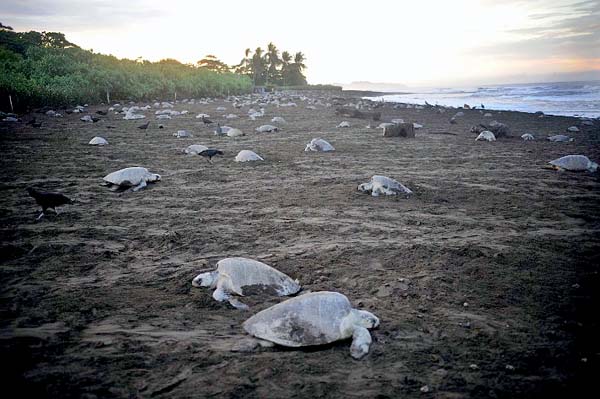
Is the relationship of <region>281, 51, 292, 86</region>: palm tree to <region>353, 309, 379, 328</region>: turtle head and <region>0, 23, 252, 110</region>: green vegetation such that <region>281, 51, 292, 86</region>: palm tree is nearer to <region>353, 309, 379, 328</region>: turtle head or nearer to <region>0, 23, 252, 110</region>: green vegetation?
<region>0, 23, 252, 110</region>: green vegetation

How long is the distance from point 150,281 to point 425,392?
9.17ft

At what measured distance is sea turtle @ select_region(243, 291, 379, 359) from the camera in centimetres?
274

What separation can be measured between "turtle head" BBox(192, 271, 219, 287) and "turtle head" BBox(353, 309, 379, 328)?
145cm

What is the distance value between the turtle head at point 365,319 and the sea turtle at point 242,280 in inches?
33.6

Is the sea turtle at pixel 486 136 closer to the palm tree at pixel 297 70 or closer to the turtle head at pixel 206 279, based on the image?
the turtle head at pixel 206 279

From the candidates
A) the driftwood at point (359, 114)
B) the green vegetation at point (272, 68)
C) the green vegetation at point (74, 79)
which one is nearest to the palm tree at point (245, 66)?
the green vegetation at point (272, 68)

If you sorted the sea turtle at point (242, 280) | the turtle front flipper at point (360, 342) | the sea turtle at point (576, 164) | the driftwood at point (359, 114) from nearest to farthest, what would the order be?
the turtle front flipper at point (360, 342)
the sea turtle at point (242, 280)
the sea turtle at point (576, 164)
the driftwood at point (359, 114)

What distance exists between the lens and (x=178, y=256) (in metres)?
4.32

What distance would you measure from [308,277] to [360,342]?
125cm

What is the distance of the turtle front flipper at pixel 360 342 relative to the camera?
2.62m

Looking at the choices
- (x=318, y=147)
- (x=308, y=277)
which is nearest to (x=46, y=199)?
(x=308, y=277)

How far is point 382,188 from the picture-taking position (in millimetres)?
6574

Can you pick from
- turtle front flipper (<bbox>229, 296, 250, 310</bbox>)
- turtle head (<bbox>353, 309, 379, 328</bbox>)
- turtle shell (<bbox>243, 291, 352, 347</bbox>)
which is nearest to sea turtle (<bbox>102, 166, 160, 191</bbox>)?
turtle front flipper (<bbox>229, 296, 250, 310</bbox>)

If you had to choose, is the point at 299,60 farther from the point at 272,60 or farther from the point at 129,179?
the point at 129,179
